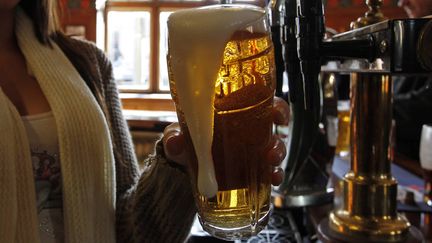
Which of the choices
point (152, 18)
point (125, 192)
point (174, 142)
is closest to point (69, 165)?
point (125, 192)

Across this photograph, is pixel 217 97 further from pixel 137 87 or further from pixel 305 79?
pixel 137 87

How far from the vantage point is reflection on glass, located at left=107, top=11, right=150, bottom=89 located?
9.11 m

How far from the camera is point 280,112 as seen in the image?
2.05ft

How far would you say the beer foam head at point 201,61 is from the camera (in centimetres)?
51

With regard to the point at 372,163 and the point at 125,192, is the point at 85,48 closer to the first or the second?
the point at 125,192

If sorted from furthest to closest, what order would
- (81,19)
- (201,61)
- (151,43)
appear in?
(151,43) → (81,19) → (201,61)

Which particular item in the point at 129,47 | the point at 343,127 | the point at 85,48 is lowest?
the point at 343,127

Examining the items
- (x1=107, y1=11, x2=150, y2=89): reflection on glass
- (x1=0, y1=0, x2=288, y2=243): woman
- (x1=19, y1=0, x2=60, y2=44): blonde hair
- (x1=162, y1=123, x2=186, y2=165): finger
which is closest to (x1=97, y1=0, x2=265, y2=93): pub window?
(x1=107, y1=11, x2=150, y2=89): reflection on glass

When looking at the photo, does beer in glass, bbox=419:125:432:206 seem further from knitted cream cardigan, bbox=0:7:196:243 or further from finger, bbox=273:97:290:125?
finger, bbox=273:97:290:125

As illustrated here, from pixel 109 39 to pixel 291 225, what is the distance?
8.65 meters

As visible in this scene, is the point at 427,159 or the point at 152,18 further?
the point at 152,18

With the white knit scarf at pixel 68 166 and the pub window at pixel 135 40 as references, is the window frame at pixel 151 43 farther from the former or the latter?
the white knit scarf at pixel 68 166

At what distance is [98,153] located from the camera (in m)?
1.09

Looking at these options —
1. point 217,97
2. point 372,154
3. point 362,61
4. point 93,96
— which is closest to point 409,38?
point 362,61
